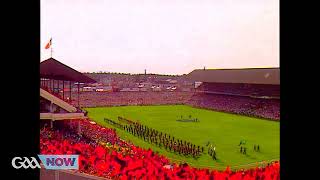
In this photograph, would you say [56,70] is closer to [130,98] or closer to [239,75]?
[239,75]

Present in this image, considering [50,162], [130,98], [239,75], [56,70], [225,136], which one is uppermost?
[239,75]

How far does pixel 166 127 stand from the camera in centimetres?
2730

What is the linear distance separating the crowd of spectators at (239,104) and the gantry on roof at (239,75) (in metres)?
2.09

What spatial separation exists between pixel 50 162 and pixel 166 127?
21791 mm

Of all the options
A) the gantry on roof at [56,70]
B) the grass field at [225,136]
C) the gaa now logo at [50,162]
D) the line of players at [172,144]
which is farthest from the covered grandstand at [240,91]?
the gaa now logo at [50,162]

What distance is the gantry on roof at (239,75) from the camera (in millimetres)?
35406

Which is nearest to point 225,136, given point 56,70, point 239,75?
point 56,70

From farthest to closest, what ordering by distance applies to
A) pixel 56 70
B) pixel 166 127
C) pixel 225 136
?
pixel 166 127
pixel 225 136
pixel 56 70

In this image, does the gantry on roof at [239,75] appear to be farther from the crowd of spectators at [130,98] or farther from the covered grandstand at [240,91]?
the crowd of spectators at [130,98]

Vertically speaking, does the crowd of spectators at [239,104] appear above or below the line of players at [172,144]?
above

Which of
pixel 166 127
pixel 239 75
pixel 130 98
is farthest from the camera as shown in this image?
pixel 130 98

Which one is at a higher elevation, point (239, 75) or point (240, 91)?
point (239, 75)
